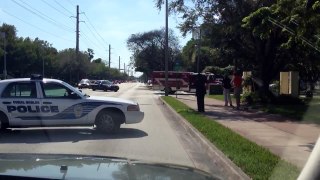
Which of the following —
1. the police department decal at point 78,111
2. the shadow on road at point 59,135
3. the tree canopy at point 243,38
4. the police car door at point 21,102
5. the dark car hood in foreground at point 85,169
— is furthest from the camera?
the tree canopy at point 243,38

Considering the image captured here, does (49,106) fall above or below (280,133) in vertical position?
above

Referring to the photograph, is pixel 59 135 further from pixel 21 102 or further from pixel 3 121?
pixel 3 121

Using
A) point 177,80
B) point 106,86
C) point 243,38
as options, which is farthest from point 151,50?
point 243,38

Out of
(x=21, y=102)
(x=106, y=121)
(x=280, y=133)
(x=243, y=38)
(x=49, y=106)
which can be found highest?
(x=243, y=38)

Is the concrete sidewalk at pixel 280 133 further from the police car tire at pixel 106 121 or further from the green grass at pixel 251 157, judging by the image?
the police car tire at pixel 106 121

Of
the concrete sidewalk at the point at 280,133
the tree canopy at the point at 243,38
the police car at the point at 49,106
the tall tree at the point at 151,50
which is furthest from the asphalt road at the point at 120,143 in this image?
the tall tree at the point at 151,50

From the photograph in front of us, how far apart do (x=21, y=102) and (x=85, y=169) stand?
1160 cm

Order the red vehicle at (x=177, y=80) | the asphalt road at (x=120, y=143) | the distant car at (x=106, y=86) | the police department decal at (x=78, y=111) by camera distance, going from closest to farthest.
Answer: the asphalt road at (x=120, y=143) < the police department decal at (x=78, y=111) < the red vehicle at (x=177, y=80) < the distant car at (x=106, y=86)

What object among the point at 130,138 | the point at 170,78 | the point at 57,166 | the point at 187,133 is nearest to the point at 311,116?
the point at 187,133

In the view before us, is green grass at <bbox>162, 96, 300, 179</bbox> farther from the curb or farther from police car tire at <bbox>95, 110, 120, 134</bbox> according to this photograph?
police car tire at <bbox>95, 110, 120, 134</bbox>

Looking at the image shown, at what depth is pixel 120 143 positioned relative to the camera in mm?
13625

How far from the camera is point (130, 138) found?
48.3ft

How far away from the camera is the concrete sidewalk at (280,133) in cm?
1148

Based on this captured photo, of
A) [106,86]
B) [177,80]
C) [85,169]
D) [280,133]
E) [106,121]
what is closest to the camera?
[85,169]
